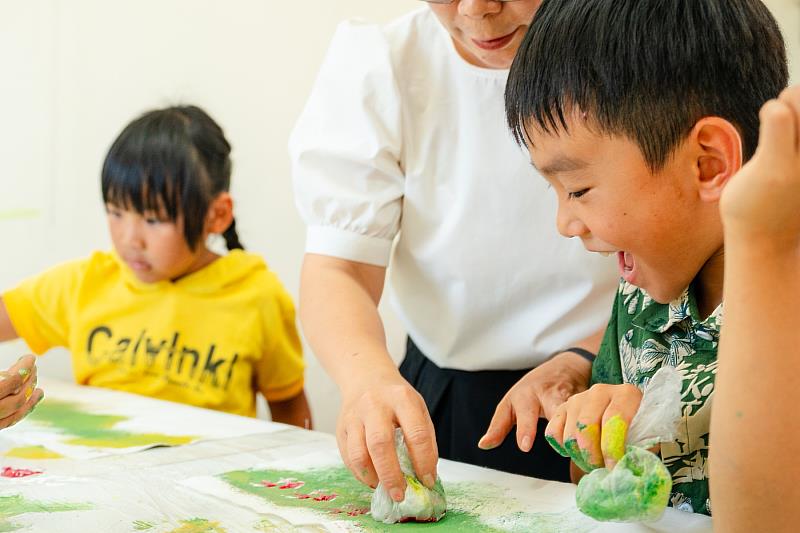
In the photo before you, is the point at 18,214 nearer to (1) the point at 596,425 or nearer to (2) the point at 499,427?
(2) the point at 499,427

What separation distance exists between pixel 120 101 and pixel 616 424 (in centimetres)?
179

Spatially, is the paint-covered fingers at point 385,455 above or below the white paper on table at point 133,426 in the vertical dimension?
above

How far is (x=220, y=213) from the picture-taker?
1701 millimetres

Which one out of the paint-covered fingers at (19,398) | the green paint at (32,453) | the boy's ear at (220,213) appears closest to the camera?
the paint-covered fingers at (19,398)

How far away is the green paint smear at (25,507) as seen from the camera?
0.78 m

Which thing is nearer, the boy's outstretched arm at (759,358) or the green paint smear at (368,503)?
the boy's outstretched arm at (759,358)

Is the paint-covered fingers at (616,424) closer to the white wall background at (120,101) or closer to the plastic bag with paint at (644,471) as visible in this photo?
the plastic bag with paint at (644,471)

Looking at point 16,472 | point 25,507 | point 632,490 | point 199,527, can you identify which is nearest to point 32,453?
point 16,472

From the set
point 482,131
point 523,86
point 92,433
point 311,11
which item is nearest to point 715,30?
point 523,86

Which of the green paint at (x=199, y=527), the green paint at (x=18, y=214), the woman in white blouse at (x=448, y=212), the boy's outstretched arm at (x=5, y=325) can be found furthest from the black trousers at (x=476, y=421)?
the green paint at (x=18, y=214)

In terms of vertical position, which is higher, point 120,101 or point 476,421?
point 120,101

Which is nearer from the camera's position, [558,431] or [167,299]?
[558,431]

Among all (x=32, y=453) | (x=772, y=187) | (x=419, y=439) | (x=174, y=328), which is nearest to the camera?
(x=772, y=187)

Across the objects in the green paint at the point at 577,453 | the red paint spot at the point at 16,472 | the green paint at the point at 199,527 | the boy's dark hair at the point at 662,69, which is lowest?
the red paint spot at the point at 16,472
